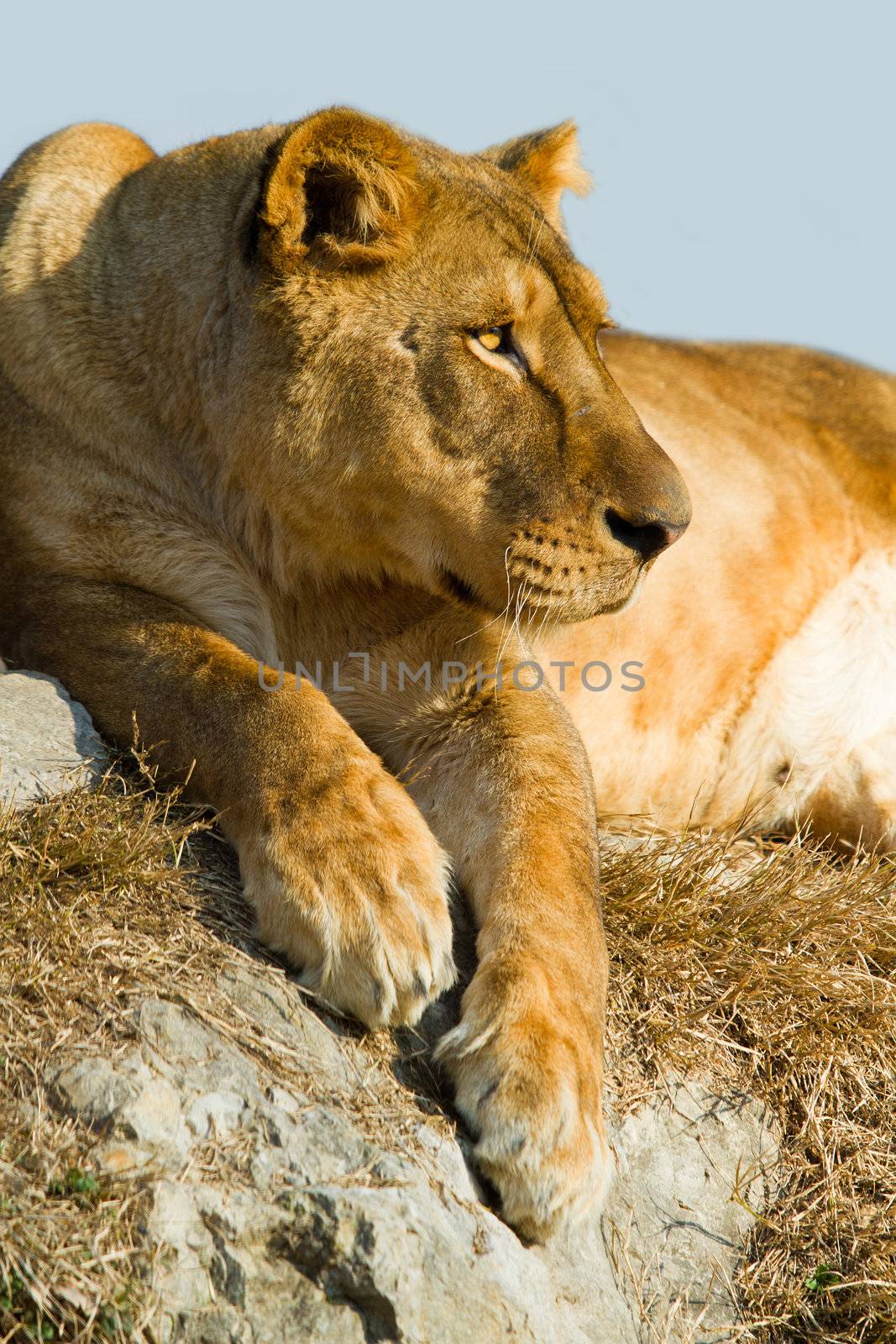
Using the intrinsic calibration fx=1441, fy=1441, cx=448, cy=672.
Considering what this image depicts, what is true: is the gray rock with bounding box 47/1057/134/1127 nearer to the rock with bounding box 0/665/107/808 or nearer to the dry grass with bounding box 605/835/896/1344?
the rock with bounding box 0/665/107/808

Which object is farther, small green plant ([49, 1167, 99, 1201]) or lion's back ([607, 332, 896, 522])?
lion's back ([607, 332, 896, 522])

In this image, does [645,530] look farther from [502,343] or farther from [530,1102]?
[530,1102]

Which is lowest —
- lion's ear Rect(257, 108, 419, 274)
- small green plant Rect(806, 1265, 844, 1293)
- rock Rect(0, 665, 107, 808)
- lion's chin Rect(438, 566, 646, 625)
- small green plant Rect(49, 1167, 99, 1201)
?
small green plant Rect(806, 1265, 844, 1293)

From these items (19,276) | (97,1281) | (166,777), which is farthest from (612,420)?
(97,1281)

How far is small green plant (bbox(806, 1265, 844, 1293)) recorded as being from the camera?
2840 mm

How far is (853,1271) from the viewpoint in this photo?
2867 mm

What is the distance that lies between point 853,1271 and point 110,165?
3236mm

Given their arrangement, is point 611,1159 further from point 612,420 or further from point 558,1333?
point 612,420

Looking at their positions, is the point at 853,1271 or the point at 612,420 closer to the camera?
the point at 853,1271

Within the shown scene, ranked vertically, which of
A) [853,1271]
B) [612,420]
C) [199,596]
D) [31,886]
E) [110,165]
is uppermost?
[110,165]

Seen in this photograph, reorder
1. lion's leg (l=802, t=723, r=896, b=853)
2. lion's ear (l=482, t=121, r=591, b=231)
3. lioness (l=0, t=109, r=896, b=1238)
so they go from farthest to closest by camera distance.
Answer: lion's leg (l=802, t=723, r=896, b=853), lion's ear (l=482, t=121, r=591, b=231), lioness (l=0, t=109, r=896, b=1238)

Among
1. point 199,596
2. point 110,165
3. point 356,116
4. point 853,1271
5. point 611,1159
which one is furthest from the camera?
point 110,165

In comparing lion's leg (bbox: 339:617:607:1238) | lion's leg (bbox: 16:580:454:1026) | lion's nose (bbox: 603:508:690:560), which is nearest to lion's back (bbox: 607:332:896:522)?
lion's nose (bbox: 603:508:690:560)

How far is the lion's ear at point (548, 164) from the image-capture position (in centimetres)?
395
